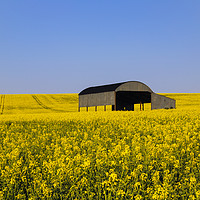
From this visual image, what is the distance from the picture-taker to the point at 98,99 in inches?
1813

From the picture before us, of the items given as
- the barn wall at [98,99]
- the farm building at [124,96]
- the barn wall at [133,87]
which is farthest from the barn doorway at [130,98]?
the barn wall at [98,99]

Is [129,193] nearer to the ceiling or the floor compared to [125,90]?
nearer to the floor

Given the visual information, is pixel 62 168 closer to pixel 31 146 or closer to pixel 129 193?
pixel 129 193

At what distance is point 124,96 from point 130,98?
148cm

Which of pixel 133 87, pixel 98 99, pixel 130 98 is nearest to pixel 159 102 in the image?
pixel 133 87

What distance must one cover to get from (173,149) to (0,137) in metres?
8.30

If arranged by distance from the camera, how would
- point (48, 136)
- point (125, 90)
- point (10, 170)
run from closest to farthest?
point (10, 170) < point (48, 136) < point (125, 90)

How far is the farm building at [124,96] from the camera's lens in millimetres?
42875

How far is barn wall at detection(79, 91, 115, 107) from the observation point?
140 feet

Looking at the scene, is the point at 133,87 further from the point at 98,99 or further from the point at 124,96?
the point at 124,96

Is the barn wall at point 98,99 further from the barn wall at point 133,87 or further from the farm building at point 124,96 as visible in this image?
the barn wall at point 133,87

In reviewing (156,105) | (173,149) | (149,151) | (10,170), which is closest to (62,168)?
(10,170)

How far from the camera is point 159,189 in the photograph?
4.25 metres

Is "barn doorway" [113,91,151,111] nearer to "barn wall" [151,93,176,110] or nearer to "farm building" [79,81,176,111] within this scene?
"farm building" [79,81,176,111]
